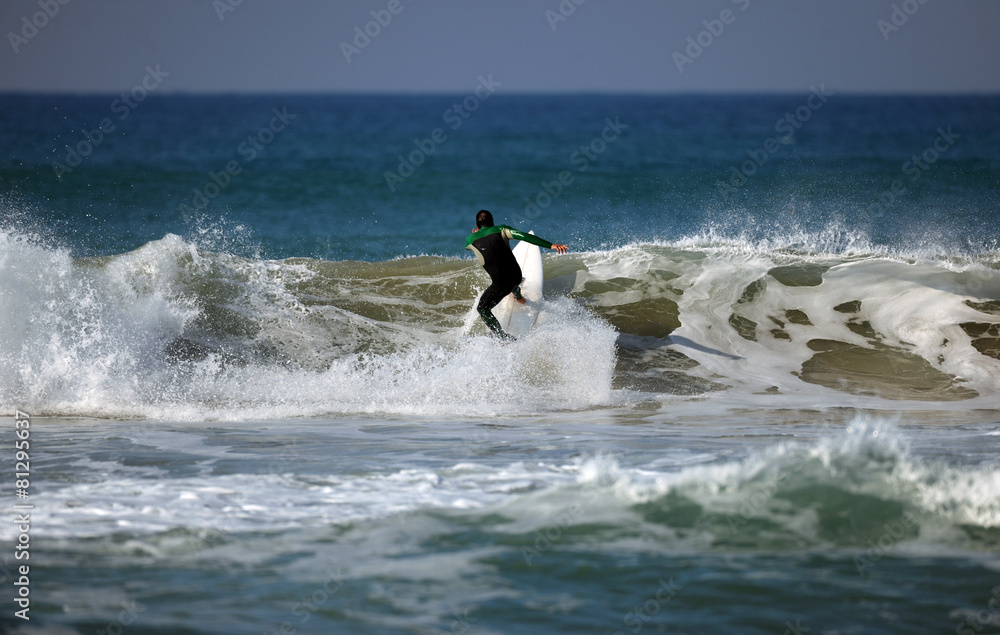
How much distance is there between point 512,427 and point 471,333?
2641mm

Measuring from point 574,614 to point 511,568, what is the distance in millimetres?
505

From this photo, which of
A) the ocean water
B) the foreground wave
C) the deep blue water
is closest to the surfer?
the foreground wave

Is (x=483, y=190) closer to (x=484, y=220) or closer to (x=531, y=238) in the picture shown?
(x=484, y=220)

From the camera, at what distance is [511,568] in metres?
4.12

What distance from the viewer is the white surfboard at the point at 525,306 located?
9.24 metres

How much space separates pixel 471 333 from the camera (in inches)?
375

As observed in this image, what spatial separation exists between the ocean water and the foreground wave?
0.04 m

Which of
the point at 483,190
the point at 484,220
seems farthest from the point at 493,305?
the point at 483,190

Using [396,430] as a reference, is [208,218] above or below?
above

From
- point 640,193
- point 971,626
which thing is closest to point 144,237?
point 640,193

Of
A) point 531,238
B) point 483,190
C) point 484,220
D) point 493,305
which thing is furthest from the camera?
point 483,190

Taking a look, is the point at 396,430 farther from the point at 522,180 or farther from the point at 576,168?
the point at 576,168

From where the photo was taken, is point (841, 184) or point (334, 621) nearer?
point (334, 621)

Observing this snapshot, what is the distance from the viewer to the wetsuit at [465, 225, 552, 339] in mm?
8859
